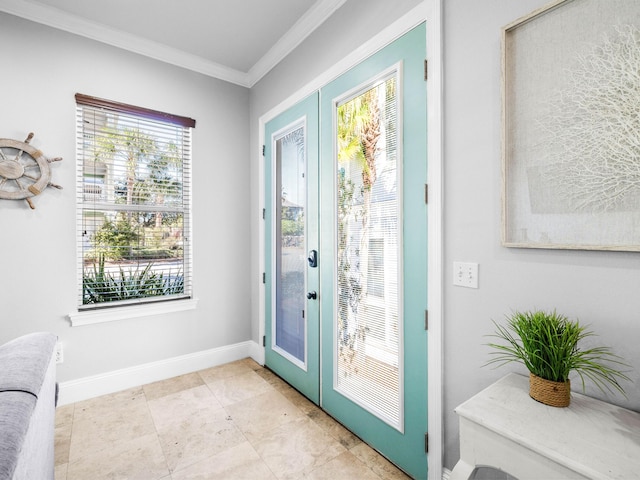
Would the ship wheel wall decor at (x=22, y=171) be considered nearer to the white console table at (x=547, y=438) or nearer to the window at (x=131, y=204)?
the window at (x=131, y=204)

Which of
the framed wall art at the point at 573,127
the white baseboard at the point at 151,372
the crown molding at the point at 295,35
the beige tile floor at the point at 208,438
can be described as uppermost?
the crown molding at the point at 295,35

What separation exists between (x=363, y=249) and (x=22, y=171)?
228 cm

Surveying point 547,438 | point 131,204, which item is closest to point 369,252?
point 547,438

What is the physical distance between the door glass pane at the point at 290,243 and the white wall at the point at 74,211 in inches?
23.2

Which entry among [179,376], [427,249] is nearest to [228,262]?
[179,376]

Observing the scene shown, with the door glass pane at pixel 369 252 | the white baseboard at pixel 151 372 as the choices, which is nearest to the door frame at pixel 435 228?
the door glass pane at pixel 369 252

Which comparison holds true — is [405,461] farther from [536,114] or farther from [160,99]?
[160,99]

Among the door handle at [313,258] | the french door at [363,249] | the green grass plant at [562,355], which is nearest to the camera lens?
the green grass plant at [562,355]

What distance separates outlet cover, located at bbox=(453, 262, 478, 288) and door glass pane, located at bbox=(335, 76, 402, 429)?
1.03 feet

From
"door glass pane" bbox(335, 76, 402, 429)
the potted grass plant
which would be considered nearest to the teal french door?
"door glass pane" bbox(335, 76, 402, 429)

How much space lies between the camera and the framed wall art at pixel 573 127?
972 millimetres

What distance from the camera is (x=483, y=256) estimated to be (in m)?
1.34

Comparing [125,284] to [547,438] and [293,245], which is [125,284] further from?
[547,438]

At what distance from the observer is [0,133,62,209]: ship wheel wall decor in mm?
2098
